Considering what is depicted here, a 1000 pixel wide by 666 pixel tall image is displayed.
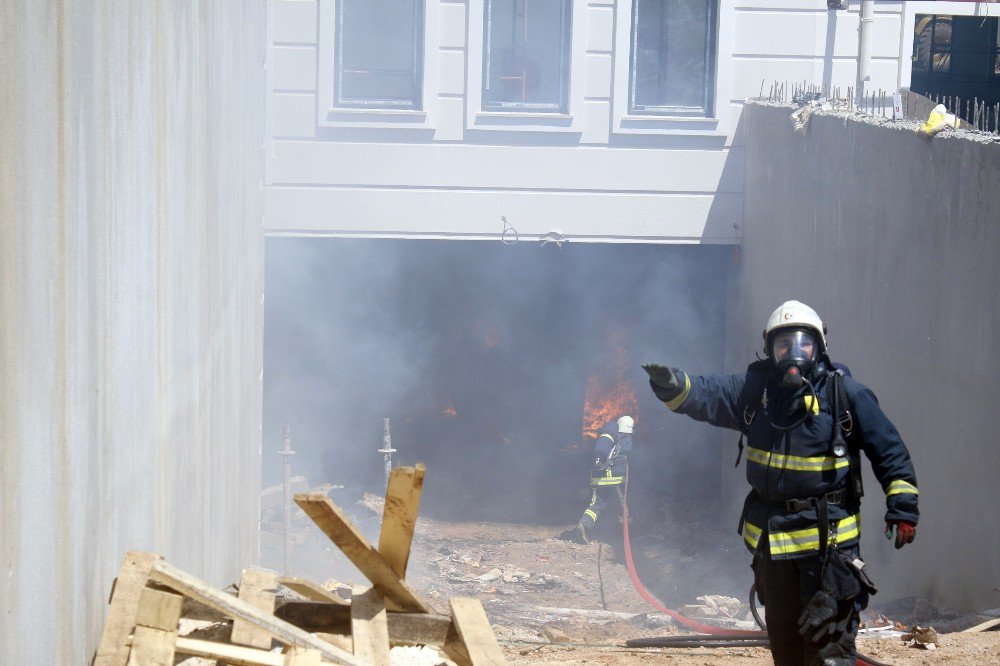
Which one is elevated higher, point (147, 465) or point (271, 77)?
point (271, 77)

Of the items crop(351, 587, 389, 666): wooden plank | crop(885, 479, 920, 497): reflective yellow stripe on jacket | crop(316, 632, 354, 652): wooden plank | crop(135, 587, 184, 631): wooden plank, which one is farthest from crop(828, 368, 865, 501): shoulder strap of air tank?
crop(135, 587, 184, 631): wooden plank

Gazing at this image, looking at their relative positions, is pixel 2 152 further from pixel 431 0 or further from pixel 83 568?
pixel 431 0

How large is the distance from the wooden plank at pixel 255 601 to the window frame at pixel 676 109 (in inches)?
331

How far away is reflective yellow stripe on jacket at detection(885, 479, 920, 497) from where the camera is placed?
4266 mm

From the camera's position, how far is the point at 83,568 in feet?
9.77

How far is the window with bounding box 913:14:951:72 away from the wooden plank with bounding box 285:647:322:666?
16.8 meters

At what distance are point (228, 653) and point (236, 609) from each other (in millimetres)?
124

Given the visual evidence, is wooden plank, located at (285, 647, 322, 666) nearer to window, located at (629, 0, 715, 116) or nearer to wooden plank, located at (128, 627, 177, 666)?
wooden plank, located at (128, 627, 177, 666)

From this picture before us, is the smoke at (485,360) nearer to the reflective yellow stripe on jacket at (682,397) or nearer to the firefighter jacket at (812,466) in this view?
the reflective yellow stripe on jacket at (682,397)

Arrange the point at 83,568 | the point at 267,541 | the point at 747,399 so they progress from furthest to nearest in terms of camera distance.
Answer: the point at 267,541 → the point at 747,399 → the point at 83,568

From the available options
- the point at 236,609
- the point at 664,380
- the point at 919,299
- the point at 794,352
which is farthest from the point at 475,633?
the point at 919,299

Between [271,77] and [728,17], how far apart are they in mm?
4747

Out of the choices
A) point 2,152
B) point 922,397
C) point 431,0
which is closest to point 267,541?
point 431,0

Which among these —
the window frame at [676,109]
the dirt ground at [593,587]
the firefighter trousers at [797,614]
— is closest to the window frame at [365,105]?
the window frame at [676,109]
